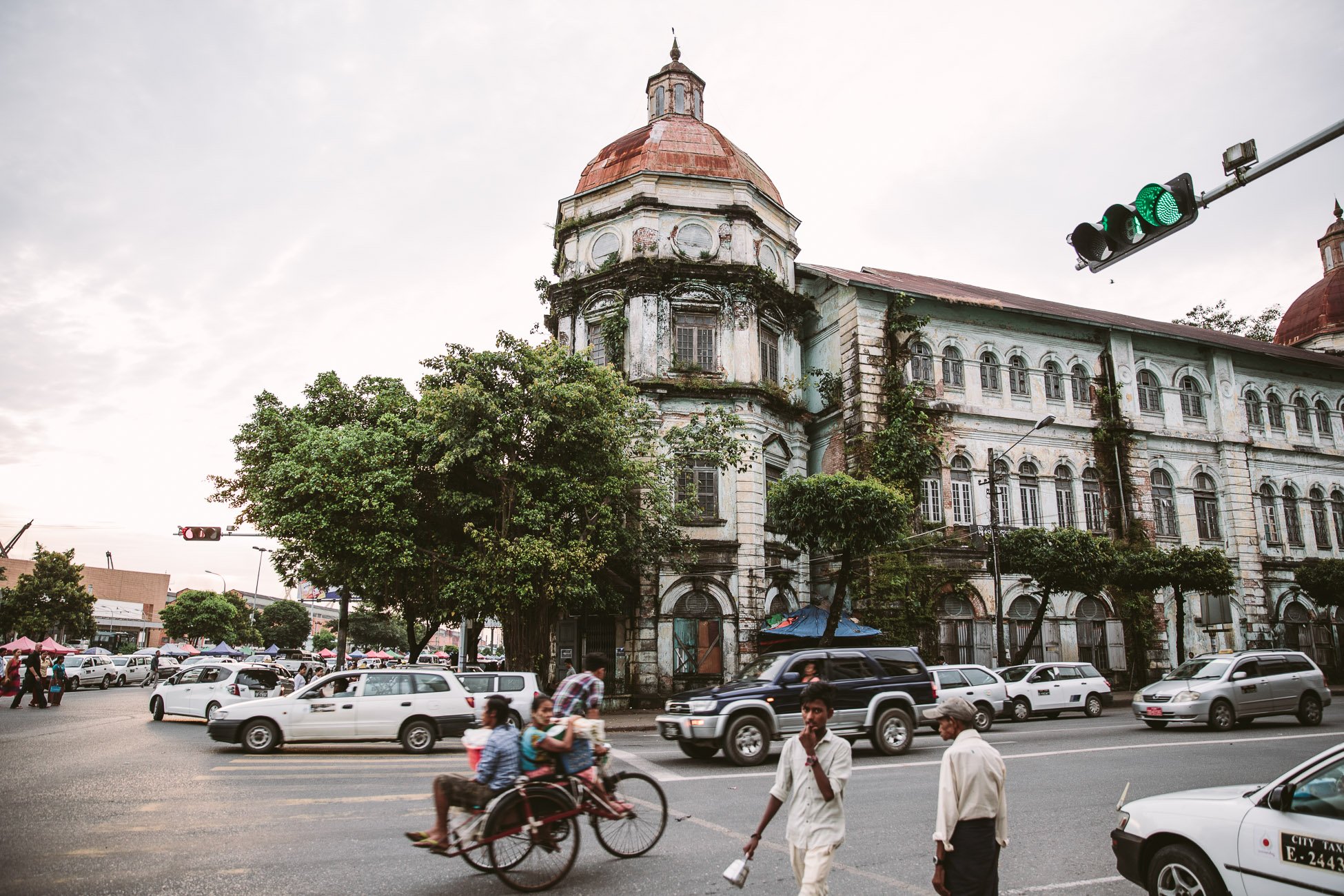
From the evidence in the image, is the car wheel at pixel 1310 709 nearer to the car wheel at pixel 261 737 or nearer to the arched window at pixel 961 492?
the arched window at pixel 961 492

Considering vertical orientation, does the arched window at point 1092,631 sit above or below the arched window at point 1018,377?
below

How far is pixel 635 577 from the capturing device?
25.3 metres

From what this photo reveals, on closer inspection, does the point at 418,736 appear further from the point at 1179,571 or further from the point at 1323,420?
the point at 1323,420

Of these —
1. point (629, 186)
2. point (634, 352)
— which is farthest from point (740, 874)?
point (629, 186)

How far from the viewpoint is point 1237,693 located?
57.3 feet

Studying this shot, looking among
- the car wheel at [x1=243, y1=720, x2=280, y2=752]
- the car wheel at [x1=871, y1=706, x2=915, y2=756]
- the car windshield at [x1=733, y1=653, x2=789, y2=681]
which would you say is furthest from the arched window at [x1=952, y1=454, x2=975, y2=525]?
the car wheel at [x1=243, y1=720, x2=280, y2=752]

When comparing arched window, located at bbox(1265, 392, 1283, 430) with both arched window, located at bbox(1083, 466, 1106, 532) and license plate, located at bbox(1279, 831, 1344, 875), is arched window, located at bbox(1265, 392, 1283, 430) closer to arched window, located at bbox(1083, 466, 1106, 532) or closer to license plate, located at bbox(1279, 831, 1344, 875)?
arched window, located at bbox(1083, 466, 1106, 532)

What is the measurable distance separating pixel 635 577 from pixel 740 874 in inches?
806

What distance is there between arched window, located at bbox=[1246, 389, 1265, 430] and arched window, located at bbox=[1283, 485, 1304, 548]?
2800mm

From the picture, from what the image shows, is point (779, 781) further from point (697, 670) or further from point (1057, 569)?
point (1057, 569)

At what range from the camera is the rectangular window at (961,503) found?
28547 mm

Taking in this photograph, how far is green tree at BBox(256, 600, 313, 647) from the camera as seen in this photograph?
86312 mm

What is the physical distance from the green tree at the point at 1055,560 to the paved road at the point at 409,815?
9.00 meters

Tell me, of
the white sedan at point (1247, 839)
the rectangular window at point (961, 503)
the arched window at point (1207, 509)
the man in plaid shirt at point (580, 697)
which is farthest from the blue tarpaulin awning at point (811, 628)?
the white sedan at point (1247, 839)
